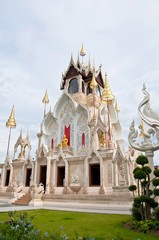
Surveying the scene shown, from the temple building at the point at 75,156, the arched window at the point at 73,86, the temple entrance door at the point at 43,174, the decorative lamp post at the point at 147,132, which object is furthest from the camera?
the arched window at the point at 73,86

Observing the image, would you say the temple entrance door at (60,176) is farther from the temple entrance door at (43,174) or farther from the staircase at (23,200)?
the staircase at (23,200)

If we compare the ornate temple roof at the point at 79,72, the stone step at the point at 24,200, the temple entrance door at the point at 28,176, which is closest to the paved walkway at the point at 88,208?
the stone step at the point at 24,200

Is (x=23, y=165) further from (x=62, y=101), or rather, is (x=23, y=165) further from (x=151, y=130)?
(x=151, y=130)

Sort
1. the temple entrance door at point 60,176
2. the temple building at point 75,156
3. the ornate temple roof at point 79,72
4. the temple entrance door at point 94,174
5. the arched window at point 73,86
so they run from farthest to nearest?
the ornate temple roof at point 79,72 < the arched window at point 73,86 < the temple entrance door at point 60,176 < the temple entrance door at point 94,174 < the temple building at point 75,156

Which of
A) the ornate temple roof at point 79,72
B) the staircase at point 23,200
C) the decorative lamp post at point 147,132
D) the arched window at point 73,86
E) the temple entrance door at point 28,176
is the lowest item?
the staircase at point 23,200

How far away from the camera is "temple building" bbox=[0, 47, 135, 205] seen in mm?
14322

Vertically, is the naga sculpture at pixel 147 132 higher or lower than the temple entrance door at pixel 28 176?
higher

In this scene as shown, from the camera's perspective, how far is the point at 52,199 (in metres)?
14.9

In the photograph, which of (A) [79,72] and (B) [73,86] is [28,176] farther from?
(A) [79,72]

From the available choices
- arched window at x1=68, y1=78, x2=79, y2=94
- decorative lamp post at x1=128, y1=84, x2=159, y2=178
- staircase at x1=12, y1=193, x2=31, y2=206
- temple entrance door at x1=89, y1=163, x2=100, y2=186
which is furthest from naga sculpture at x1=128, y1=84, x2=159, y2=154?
arched window at x1=68, y1=78, x2=79, y2=94

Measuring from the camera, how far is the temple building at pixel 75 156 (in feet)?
47.0

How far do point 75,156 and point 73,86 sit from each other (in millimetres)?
14609

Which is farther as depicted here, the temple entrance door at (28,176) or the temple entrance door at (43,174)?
the temple entrance door at (28,176)

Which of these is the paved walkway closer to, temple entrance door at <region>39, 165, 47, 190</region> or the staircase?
the staircase
